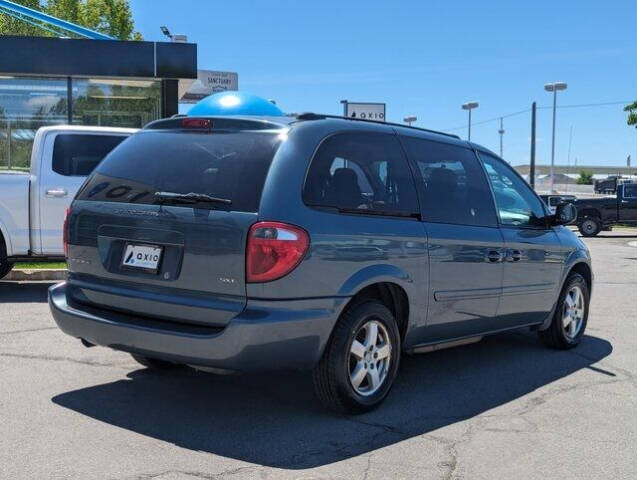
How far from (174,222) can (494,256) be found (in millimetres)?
2525

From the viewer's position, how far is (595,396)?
17.4ft

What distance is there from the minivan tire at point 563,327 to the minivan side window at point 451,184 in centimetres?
138

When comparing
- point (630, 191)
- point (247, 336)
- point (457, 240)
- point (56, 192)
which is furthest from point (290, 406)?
point (630, 191)

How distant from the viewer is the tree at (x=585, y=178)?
13565cm

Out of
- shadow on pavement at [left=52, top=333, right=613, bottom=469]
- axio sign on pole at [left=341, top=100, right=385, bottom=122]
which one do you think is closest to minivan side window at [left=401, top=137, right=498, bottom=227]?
shadow on pavement at [left=52, top=333, right=613, bottom=469]

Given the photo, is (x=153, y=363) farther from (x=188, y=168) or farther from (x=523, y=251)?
(x=523, y=251)

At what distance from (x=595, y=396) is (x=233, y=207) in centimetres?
297

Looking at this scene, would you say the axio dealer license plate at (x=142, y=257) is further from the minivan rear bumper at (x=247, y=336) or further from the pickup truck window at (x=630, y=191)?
the pickup truck window at (x=630, y=191)

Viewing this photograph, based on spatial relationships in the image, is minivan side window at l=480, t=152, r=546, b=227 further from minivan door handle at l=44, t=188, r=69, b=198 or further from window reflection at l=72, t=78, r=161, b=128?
window reflection at l=72, t=78, r=161, b=128

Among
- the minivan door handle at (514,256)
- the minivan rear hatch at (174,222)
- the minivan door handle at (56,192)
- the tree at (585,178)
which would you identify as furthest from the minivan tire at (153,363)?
the tree at (585,178)

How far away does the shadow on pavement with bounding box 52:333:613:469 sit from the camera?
4121 millimetres

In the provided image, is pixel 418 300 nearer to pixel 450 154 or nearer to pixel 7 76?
pixel 450 154


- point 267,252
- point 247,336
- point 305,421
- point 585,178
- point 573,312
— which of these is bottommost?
point 305,421

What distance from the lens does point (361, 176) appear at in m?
4.73
